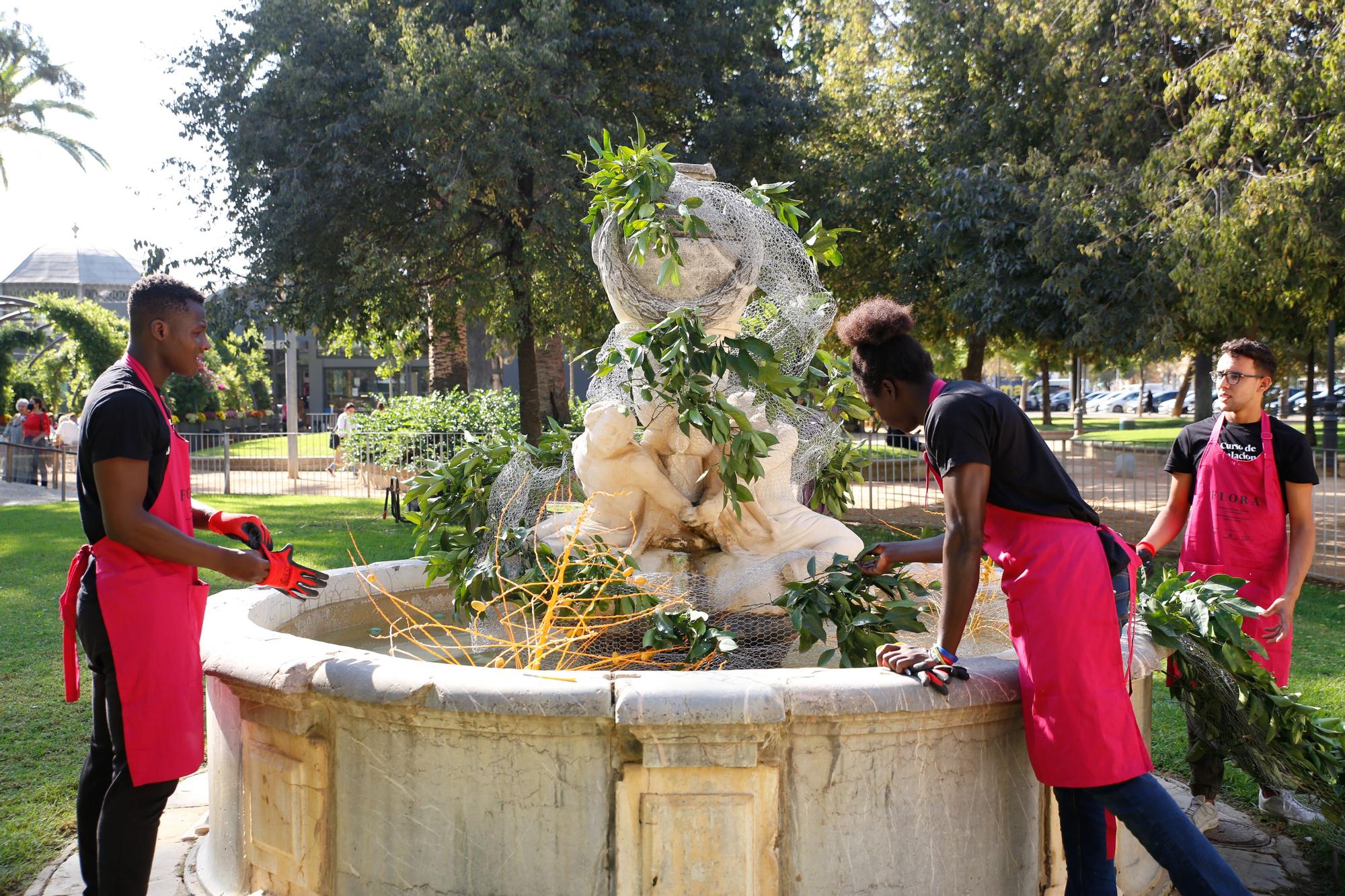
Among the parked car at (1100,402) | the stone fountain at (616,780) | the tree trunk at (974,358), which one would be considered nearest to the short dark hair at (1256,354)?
the stone fountain at (616,780)

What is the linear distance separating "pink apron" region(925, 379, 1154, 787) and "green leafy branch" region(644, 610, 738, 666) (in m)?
1.06

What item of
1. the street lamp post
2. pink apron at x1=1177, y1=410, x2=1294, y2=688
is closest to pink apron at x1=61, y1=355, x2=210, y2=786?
pink apron at x1=1177, y1=410, x2=1294, y2=688

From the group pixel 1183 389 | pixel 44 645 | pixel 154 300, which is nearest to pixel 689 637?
pixel 154 300

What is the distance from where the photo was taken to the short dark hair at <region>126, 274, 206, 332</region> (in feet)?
9.52

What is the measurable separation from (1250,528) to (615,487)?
2382mm

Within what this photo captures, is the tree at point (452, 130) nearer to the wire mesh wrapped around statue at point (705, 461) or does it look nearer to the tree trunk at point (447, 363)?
the tree trunk at point (447, 363)

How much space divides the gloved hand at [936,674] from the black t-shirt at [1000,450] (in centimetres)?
46

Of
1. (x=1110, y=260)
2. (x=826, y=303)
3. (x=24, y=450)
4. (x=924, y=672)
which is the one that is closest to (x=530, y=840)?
(x=924, y=672)

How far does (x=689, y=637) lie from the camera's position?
143 inches

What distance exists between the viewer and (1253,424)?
3.95 metres

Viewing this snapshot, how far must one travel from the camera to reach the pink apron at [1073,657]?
2643 mm

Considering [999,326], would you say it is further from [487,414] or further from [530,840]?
[530,840]

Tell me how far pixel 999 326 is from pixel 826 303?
925cm

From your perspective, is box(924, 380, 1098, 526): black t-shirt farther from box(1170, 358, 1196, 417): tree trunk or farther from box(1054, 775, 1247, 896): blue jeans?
box(1170, 358, 1196, 417): tree trunk
